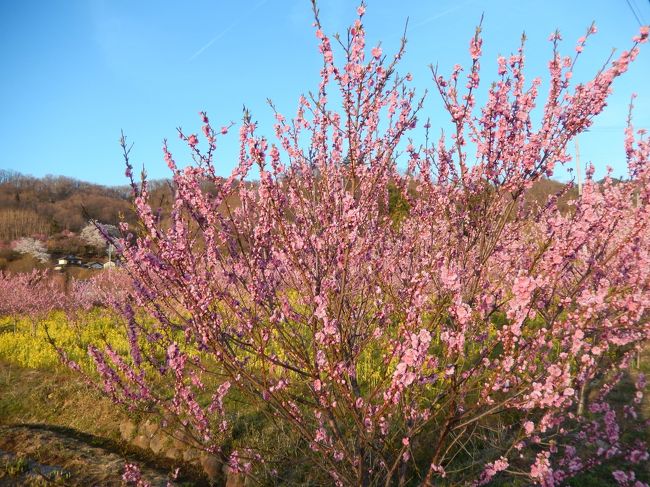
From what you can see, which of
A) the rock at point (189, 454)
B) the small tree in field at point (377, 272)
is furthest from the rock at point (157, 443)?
the small tree in field at point (377, 272)

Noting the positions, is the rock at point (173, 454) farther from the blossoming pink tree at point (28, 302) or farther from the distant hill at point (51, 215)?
the distant hill at point (51, 215)

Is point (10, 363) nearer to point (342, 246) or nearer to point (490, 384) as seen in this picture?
point (342, 246)

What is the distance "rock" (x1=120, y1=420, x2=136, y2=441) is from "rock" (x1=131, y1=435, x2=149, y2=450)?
0.50 feet

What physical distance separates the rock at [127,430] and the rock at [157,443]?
18.8 inches

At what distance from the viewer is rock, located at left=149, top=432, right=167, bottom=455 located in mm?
6180

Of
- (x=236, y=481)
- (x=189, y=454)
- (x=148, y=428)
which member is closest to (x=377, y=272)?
(x=236, y=481)

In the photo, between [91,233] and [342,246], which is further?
[91,233]

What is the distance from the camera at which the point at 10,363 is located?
32.4ft

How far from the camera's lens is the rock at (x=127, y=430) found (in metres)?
6.57

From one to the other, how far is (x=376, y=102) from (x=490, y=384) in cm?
226

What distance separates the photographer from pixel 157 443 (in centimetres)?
624

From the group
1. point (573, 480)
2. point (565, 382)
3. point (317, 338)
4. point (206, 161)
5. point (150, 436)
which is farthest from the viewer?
point (150, 436)

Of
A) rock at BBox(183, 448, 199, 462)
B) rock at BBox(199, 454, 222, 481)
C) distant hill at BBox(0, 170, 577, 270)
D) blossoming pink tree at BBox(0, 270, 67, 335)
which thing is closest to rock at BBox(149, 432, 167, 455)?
rock at BBox(183, 448, 199, 462)

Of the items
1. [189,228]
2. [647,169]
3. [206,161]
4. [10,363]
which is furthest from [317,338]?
[10,363]
